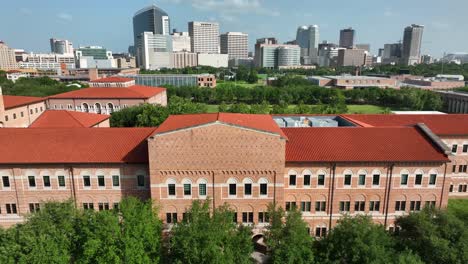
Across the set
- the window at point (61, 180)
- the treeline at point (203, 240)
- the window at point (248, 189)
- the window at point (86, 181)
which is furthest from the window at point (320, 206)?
the window at point (61, 180)

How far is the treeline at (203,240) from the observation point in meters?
24.8

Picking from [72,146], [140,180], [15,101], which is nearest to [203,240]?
[140,180]

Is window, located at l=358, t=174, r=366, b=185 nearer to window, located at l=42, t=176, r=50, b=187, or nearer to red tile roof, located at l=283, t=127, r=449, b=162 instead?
red tile roof, located at l=283, t=127, r=449, b=162

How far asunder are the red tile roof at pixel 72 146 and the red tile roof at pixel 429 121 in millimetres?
30531

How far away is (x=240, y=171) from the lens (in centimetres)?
3341

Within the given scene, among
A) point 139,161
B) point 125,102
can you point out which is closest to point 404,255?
point 139,161

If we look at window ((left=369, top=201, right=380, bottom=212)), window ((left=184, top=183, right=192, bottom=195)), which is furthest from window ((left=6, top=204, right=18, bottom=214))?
window ((left=369, top=201, right=380, bottom=212))

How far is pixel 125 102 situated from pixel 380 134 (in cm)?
7152

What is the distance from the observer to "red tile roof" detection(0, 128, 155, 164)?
3466 centimetres

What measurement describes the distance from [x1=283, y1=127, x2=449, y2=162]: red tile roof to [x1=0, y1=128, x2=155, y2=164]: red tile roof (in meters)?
17.4

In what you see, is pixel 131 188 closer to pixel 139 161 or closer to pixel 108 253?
pixel 139 161

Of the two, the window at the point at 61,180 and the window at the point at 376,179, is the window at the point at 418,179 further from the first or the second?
the window at the point at 61,180

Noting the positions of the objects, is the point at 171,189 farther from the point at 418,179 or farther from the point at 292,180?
the point at 418,179

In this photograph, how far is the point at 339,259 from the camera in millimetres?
25891
